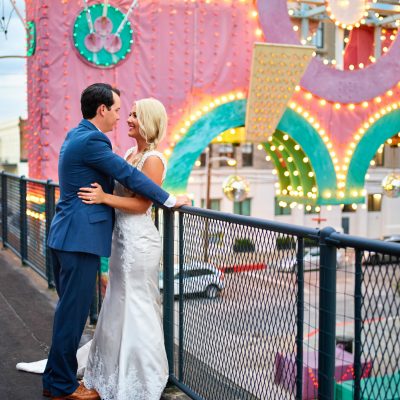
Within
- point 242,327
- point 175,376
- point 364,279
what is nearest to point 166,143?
point 175,376

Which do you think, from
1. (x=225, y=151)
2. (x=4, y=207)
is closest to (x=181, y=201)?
(x=4, y=207)

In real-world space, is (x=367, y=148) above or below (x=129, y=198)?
above

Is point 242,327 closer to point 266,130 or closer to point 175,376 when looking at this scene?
point 175,376

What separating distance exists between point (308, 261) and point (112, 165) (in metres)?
1.27

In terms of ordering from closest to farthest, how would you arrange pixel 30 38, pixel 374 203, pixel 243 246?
pixel 243 246 < pixel 30 38 < pixel 374 203

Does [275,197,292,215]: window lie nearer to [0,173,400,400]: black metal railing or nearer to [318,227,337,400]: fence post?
[0,173,400,400]: black metal railing

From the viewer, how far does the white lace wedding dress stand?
12.5ft

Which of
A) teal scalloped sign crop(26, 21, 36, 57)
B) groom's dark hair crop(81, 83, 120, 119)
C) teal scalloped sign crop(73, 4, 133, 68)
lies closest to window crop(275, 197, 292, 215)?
teal scalloped sign crop(73, 4, 133, 68)

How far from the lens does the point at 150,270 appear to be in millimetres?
3846

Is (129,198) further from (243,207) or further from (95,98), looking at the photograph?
(243,207)

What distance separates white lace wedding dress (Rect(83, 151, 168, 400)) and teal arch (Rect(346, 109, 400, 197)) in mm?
9975

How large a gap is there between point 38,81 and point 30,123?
1.06 metres

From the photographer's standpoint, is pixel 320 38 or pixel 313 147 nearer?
pixel 313 147

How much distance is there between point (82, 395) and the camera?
12.9ft
